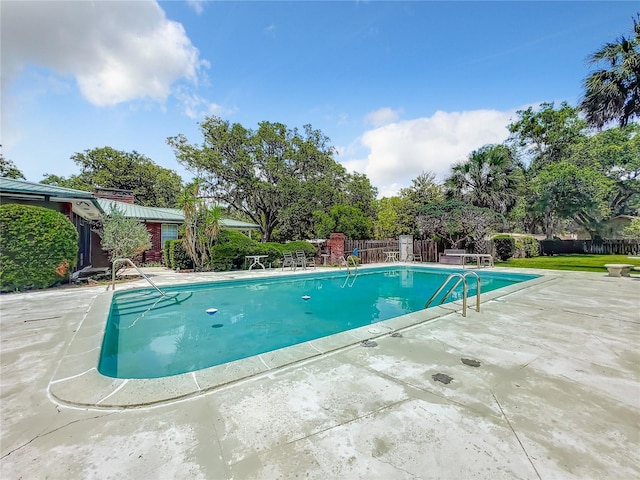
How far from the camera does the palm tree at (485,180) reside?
19.5m

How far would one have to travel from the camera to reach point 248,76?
12961mm

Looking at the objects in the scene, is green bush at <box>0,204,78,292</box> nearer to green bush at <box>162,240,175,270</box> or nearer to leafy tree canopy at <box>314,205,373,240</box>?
green bush at <box>162,240,175,270</box>

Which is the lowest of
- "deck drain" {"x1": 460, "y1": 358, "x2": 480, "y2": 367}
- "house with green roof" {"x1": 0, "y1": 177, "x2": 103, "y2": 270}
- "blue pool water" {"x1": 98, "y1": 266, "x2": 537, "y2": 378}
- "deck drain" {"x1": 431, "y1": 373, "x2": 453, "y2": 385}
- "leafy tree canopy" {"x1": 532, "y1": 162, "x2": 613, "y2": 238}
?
"blue pool water" {"x1": 98, "y1": 266, "x2": 537, "y2": 378}

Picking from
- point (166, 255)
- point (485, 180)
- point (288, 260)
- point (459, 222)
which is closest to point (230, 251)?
point (288, 260)

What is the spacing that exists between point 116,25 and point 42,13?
5.39 ft

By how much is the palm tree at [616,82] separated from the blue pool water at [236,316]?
8.21 metres

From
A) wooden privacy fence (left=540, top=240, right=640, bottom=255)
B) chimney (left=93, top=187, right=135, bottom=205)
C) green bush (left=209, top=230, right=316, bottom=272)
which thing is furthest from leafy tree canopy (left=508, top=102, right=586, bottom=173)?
chimney (left=93, top=187, right=135, bottom=205)

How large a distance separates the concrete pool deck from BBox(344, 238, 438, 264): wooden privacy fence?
13.4 m

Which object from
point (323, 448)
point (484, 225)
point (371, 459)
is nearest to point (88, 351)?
point (323, 448)

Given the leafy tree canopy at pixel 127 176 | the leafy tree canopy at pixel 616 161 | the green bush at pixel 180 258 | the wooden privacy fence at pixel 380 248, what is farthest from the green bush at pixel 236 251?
the leafy tree canopy at pixel 616 161

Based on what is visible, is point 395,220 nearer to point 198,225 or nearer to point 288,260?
point 288,260

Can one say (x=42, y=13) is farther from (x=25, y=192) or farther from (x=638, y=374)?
(x=638, y=374)

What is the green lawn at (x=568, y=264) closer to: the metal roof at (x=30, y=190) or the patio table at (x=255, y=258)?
the patio table at (x=255, y=258)

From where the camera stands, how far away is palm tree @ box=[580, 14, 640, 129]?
447 inches
